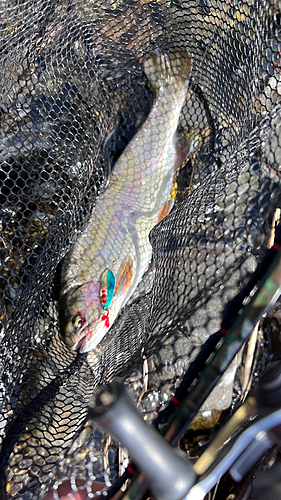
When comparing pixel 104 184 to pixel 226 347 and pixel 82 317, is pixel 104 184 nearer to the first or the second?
pixel 82 317

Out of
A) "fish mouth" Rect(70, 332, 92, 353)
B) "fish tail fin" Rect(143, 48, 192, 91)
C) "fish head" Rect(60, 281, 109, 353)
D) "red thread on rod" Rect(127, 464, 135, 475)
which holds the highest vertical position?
"fish tail fin" Rect(143, 48, 192, 91)

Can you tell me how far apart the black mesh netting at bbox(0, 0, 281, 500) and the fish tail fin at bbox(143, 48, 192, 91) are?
2.3 inches

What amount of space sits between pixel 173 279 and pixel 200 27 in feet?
5.54

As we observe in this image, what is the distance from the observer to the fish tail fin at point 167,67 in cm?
225

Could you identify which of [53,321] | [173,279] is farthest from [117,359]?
[53,321]

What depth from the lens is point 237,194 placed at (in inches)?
55.0

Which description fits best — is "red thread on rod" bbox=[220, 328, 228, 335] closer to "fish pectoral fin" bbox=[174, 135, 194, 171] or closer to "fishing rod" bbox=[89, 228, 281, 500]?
"fishing rod" bbox=[89, 228, 281, 500]

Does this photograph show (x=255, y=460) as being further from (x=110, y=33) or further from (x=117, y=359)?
(x=110, y=33)

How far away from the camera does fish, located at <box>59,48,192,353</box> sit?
211cm

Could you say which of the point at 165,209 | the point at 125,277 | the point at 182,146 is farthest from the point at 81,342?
the point at 182,146

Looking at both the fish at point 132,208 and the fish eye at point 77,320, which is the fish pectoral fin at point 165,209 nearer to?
the fish at point 132,208

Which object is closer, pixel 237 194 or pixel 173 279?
pixel 237 194

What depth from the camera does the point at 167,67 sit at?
7.47 ft

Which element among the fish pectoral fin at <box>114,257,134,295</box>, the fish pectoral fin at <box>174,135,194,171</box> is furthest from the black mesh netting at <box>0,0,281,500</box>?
the fish pectoral fin at <box>114,257,134,295</box>
